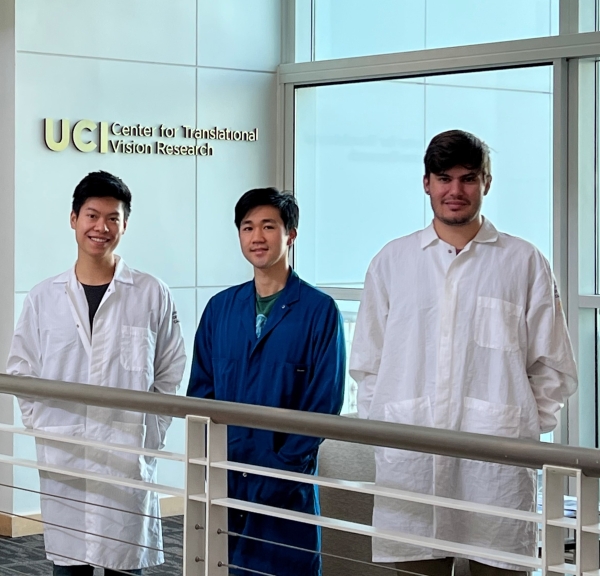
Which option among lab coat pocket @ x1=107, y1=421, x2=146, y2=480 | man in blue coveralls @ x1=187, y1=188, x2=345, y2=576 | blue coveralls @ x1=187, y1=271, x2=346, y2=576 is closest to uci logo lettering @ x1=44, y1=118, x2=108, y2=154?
lab coat pocket @ x1=107, y1=421, x2=146, y2=480

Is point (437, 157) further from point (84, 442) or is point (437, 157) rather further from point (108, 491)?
point (108, 491)

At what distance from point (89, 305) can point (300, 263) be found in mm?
3960

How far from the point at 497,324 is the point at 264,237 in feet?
2.45

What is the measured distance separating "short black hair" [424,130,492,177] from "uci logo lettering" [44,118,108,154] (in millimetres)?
3673

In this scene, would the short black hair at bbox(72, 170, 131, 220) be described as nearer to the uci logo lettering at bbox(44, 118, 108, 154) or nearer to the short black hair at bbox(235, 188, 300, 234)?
the short black hair at bbox(235, 188, 300, 234)

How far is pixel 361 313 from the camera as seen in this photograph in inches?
131

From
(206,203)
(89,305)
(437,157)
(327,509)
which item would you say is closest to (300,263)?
A: (206,203)

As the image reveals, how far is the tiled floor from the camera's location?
5.36 meters

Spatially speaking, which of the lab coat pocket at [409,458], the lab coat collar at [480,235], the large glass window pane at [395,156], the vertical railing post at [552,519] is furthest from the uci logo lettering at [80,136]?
the vertical railing post at [552,519]

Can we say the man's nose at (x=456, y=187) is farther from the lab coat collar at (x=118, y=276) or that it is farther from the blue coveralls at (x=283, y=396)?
the lab coat collar at (x=118, y=276)

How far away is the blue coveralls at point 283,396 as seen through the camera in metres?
3.30

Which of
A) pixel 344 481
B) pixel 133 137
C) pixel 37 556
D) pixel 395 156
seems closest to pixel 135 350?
pixel 344 481

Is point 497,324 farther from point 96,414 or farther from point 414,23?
point 414,23

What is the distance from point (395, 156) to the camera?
23.4 ft
